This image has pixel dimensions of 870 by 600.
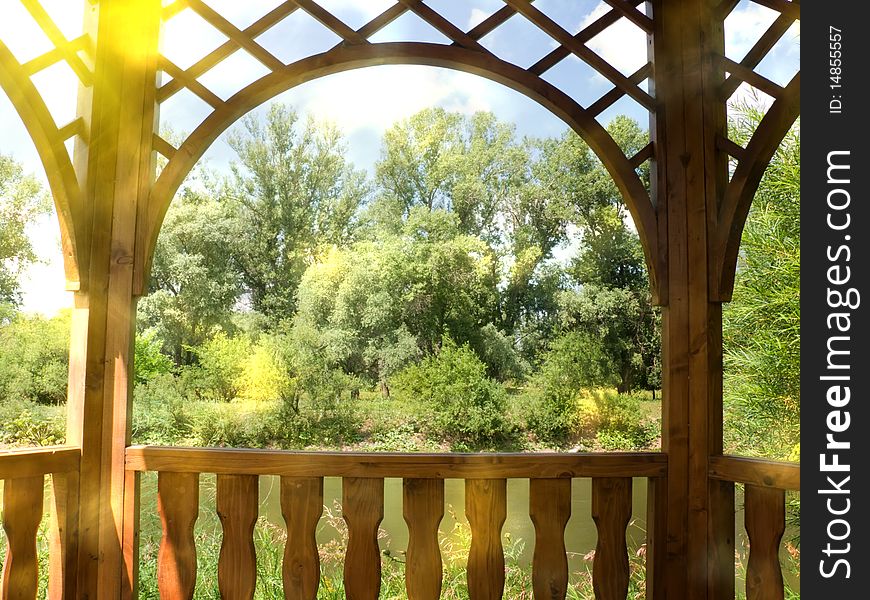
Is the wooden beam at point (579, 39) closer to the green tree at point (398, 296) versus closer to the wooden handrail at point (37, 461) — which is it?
the wooden handrail at point (37, 461)

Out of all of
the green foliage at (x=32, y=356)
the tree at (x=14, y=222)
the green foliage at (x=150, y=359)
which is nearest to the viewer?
the tree at (x=14, y=222)

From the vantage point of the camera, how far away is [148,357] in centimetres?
994

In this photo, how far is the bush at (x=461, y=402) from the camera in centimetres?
973

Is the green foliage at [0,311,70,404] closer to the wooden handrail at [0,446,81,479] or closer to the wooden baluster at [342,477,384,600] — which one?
the wooden handrail at [0,446,81,479]

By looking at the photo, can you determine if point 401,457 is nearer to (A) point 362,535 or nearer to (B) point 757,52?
(A) point 362,535

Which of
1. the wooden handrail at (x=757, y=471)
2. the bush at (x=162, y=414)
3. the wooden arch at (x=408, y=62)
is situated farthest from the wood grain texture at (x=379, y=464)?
the bush at (x=162, y=414)

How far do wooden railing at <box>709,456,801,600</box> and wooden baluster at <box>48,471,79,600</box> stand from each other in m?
1.99

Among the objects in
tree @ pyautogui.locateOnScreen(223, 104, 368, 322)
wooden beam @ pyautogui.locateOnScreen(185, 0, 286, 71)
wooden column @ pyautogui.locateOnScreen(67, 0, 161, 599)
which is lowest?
wooden column @ pyautogui.locateOnScreen(67, 0, 161, 599)

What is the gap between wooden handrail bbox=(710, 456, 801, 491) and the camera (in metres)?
1.73

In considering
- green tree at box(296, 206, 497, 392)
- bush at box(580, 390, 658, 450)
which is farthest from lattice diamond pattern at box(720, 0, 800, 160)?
bush at box(580, 390, 658, 450)

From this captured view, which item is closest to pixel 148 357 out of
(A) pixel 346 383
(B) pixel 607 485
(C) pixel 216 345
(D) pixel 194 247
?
(C) pixel 216 345
